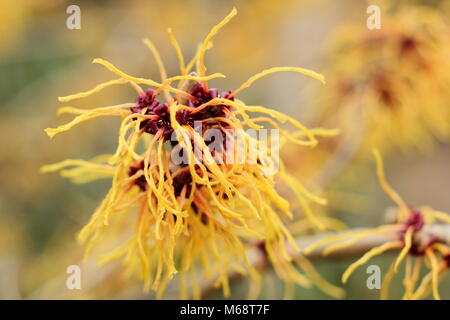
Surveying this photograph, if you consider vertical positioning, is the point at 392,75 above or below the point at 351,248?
above

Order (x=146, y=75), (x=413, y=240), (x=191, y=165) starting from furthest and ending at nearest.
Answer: (x=146, y=75)
(x=413, y=240)
(x=191, y=165)

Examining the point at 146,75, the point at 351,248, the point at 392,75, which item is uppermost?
the point at 146,75

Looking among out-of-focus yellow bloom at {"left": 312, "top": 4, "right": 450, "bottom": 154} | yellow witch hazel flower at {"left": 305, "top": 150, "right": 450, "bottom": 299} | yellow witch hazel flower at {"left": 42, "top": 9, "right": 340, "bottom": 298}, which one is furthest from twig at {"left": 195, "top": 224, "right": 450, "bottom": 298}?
out-of-focus yellow bloom at {"left": 312, "top": 4, "right": 450, "bottom": 154}

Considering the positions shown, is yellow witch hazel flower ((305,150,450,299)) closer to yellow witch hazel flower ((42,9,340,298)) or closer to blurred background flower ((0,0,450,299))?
yellow witch hazel flower ((42,9,340,298))

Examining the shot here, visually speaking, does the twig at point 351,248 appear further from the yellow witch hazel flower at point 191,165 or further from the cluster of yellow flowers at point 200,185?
the yellow witch hazel flower at point 191,165

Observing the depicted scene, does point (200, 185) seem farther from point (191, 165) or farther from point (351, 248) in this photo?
point (351, 248)

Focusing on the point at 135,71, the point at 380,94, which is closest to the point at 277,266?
the point at 380,94

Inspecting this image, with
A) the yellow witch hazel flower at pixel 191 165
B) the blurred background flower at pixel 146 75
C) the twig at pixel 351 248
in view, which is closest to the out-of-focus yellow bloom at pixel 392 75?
the blurred background flower at pixel 146 75

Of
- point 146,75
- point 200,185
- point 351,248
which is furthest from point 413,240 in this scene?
point 146,75

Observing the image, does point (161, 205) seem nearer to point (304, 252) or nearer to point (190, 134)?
point (190, 134)
